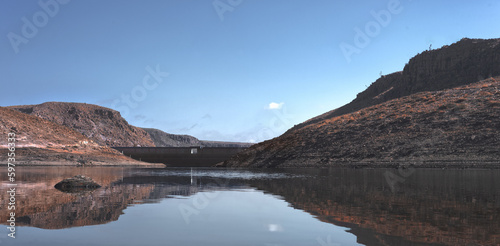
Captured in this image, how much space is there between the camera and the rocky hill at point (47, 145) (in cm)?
8756

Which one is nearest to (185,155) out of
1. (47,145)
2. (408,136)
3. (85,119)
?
(47,145)

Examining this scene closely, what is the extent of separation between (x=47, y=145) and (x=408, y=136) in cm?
7746

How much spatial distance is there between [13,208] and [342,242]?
478 inches

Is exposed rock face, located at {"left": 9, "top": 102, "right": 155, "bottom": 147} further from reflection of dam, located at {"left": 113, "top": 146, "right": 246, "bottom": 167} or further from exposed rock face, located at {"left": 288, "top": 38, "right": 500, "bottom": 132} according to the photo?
exposed rock face, located at {"left": 288, "top": 38, "right": 500, "bottom": 132}

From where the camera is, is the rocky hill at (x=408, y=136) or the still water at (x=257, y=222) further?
the rocky hill at (x=408, y=136)

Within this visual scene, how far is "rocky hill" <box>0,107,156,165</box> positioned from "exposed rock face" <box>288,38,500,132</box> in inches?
2898

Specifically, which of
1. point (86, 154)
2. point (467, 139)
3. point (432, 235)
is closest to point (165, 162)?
point (86, 154)

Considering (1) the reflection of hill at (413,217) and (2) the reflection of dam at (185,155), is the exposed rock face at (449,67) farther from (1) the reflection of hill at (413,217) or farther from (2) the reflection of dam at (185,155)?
(1) the reflection of hill at (413,217)

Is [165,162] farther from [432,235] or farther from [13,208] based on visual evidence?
[432,235]

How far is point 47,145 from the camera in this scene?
95500 millimetres

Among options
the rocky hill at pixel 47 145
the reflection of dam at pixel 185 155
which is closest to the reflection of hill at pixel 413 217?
the rocky hill at pixel 47 145

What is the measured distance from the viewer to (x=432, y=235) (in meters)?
10.2

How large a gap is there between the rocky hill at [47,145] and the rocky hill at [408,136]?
109 feet

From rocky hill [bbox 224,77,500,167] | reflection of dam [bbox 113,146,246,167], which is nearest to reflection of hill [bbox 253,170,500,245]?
rocky hill [bbox 224,77,500,167]
